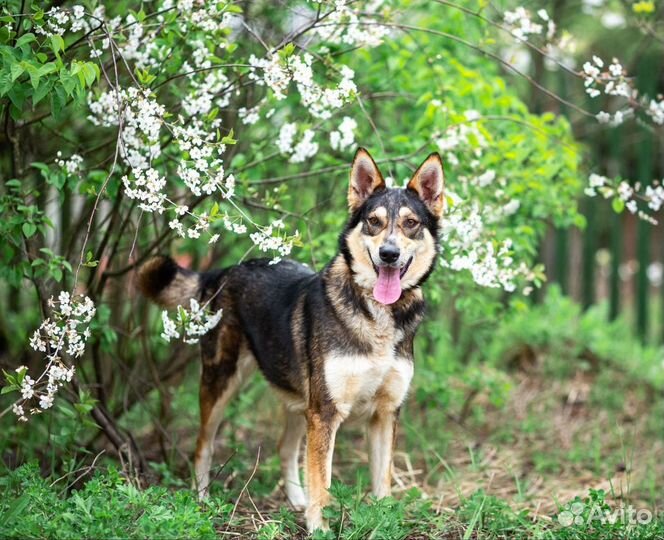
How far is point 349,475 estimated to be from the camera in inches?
213

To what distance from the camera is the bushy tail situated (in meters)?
4.87

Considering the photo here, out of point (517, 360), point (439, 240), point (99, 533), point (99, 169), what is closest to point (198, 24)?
point (99, 169)

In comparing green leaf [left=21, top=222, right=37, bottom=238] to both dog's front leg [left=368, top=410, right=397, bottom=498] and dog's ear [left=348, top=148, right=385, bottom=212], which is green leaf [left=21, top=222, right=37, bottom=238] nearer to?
dog's ear [left=348, top=148, right=385, bottom=212]

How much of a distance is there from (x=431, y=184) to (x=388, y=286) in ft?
2.02

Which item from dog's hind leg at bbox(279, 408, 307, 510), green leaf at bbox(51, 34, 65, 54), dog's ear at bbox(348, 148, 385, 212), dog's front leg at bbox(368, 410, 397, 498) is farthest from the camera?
dog's hind leg at bbox(279, 408, 307, 510)

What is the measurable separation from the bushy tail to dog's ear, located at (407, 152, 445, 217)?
1567 mm

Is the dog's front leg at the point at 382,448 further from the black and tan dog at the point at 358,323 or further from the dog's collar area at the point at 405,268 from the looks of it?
the dog's collar area at the point at 405,268

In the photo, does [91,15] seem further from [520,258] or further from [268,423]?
[268,423]

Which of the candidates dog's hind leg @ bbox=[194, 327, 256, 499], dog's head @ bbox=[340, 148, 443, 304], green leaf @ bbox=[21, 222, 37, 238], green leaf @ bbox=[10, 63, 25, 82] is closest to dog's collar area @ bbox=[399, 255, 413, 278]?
dog's head @ bbox=[340, 148, 443, 304]

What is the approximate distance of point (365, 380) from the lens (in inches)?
162

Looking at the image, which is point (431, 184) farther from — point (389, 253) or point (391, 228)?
point (389, 253)

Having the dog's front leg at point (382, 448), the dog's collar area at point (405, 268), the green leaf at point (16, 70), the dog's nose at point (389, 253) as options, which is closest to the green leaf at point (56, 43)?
the green leaf at point (16, 70)

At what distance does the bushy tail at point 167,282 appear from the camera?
4.87m

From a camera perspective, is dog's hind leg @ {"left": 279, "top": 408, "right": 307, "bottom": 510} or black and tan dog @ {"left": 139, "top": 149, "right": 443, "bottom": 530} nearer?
black and tan dog @ {"left": 139, "top": 149, "right": 443, "bottom": 530}
